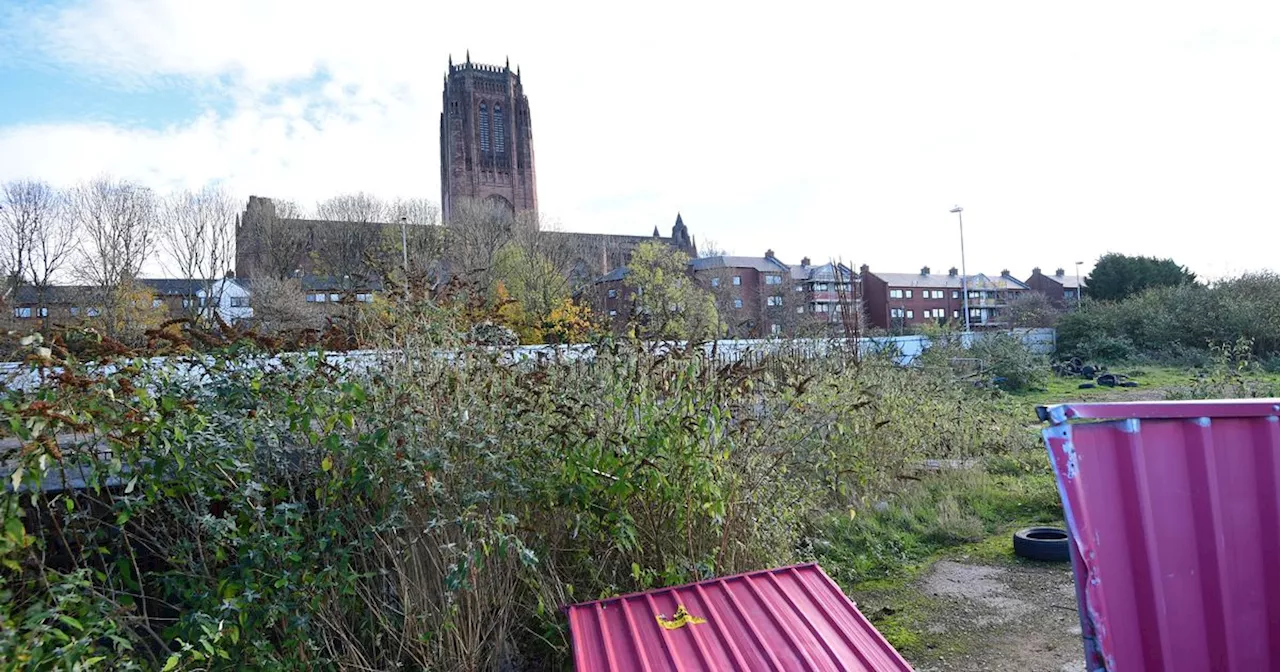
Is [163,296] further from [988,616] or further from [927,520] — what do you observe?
[988,616]

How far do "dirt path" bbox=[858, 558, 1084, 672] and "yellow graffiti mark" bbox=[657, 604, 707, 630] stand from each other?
1461 mm

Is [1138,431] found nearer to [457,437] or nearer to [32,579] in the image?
[457,437]

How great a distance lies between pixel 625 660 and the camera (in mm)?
2670

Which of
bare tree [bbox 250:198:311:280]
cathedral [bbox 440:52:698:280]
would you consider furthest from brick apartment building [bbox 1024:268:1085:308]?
bare tree [bbox 250:198:311:280]

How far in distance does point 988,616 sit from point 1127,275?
4292 cm

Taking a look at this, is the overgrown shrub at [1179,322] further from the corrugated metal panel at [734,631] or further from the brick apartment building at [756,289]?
the corrugated metal panel at [734,631]

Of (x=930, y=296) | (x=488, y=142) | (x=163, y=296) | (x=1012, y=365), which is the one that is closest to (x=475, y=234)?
(x=163, y=296)

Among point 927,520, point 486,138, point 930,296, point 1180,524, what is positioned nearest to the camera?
point 1180,524

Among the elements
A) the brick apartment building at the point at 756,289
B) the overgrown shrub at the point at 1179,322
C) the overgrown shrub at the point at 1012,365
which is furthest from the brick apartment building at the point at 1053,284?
the overgrown shrub at the point at 1012,365

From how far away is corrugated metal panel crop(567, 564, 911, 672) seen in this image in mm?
2676

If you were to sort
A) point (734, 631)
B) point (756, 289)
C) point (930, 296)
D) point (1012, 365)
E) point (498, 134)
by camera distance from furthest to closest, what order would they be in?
point (498, 134)
point (930, 296)
point (756, 289)
point (1012, 365)
point (734, 631)

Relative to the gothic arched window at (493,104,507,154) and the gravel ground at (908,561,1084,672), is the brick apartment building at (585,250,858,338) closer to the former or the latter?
the gravel ground at (908,561,1084,672)

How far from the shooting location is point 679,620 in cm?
294

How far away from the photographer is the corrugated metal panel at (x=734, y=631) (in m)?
2.68
